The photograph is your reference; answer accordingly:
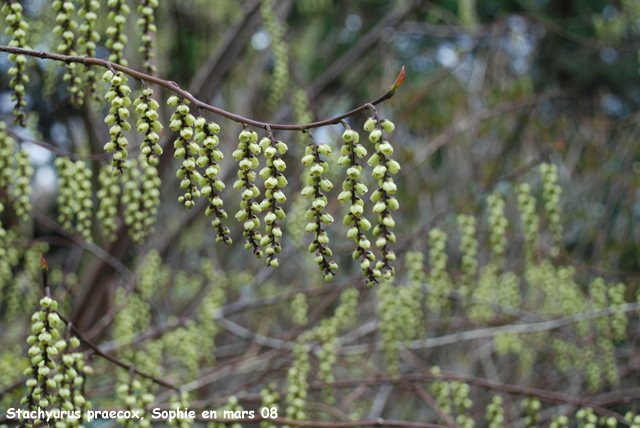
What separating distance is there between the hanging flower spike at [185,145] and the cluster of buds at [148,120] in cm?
4

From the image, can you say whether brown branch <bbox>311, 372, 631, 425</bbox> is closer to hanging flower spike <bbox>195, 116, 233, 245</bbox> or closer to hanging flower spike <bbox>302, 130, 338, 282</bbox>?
hanging flower spike <bbox>302, 130, 338, 282</bbox>

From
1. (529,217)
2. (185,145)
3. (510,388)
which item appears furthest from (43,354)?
(529,217)

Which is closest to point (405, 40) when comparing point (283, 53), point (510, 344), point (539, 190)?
point (539, 190)

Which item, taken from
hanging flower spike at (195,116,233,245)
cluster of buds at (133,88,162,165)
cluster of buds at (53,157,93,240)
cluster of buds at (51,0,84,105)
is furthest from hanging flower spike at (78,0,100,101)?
hanging flower spike at (195,116,233,245)

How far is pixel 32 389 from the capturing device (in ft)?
3.52

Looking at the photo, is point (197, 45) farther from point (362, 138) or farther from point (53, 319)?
point (53, 319)

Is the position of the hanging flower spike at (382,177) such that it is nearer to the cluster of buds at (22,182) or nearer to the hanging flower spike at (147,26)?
the hanging flower spike at (147,26)

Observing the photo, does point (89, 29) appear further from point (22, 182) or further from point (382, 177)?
point (382, 177)

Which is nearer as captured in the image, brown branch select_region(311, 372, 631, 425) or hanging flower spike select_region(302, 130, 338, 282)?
hanging flower spike select_region(302, 130, 338, 282)

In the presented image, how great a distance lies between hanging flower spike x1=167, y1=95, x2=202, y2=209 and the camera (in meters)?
0.95

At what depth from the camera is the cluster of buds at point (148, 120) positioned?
96 centimetres

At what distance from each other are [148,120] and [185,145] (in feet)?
0.38

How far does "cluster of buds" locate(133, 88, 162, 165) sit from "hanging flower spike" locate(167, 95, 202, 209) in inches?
1.5

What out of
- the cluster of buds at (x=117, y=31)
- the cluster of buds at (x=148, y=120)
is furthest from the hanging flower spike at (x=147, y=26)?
the cluster of buds at (x=148, y=120)
